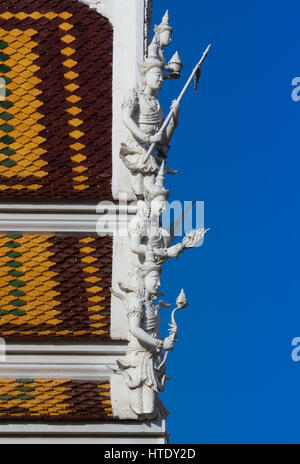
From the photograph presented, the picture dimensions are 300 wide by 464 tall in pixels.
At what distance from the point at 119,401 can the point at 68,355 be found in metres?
0.76

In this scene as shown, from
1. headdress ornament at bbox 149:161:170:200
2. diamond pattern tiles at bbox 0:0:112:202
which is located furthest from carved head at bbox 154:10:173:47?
headdress ornament at bbox 149:161:170:200

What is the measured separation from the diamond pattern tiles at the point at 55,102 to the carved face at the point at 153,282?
3.67 ft

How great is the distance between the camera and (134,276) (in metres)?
26.2

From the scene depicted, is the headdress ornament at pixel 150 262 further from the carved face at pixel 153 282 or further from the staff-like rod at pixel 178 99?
the staff-like rod at pixel 178 99

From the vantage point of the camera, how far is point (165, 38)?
2716 centimetres

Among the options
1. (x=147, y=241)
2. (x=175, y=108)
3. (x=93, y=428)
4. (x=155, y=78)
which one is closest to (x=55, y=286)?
(x=147, y=241)

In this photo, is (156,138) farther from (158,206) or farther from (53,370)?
(53,370)

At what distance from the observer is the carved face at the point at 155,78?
26859 millimetres

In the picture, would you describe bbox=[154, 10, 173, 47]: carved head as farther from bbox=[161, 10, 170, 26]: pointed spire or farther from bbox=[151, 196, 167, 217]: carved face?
bbox=[151, 196, 167, 217]: carved face

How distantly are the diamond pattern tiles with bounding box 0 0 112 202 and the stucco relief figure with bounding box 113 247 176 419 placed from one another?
1154mm

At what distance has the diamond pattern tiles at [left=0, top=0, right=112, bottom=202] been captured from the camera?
26.8 m

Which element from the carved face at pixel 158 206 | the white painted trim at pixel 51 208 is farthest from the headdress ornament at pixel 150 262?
the white painted trim at pixel 51 208

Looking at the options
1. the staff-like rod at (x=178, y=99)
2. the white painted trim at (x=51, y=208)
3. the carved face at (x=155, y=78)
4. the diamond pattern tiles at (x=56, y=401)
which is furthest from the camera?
the carved face at (x=155, y=78)
